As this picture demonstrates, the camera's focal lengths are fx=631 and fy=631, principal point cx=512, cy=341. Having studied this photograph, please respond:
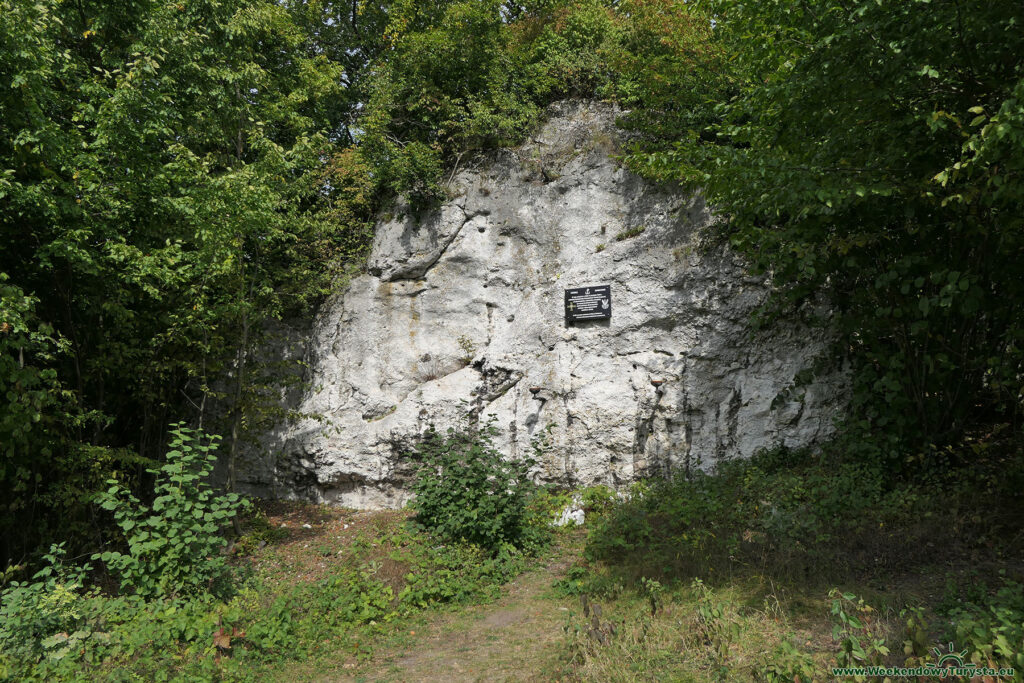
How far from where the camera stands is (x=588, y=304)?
35.3ft

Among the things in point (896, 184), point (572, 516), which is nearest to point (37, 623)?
point (572, 516)

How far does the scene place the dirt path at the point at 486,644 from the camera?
5.32 meters

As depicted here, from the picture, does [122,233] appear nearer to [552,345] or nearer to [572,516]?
[552,345]

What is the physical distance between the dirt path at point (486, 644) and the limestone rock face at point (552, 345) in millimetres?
3330

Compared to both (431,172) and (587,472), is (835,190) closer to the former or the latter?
(587,472)

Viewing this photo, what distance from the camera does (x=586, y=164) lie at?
38.2 feet

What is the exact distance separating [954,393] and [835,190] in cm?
296

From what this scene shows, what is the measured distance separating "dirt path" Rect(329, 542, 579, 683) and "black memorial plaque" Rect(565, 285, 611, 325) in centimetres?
460

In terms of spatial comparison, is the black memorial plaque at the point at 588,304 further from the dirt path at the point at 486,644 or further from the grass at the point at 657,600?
the dirt path at the point at 486,644

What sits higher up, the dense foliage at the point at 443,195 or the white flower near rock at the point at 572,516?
the dense foliage at the point at 443,195

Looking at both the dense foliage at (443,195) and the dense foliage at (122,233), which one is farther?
the dense foliage at (122,233)

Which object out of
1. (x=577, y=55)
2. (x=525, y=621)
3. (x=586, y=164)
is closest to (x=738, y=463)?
(x=525, y=621)

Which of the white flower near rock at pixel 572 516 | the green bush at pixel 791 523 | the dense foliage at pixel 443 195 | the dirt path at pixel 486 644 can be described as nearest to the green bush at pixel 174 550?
the dense foliage at pixel 443 195

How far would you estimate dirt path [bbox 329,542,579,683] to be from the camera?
532 centimetres
